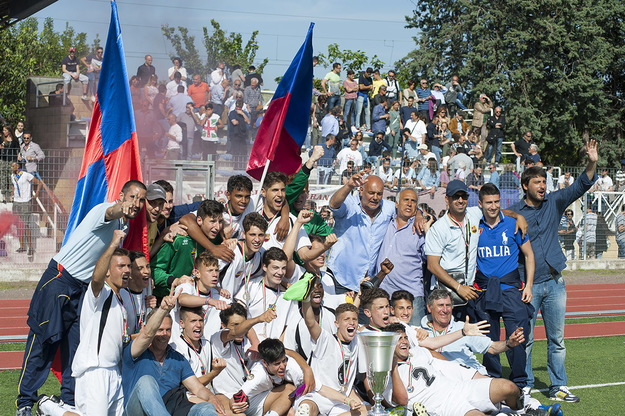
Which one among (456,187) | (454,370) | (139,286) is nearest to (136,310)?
(139,286)

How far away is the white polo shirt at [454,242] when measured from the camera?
784cm

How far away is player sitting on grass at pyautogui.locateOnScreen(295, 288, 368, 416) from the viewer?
257 inches

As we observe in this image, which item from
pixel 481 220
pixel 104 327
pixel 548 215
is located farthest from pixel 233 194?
pixel 548 215

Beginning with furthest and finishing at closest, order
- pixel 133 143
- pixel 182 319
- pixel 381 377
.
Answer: pixel 133 143, pixel 182 319, pixel 381 377

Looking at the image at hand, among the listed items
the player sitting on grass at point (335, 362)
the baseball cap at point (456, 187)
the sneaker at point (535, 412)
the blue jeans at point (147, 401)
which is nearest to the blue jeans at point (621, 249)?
the baseball cap at point (456, 187)

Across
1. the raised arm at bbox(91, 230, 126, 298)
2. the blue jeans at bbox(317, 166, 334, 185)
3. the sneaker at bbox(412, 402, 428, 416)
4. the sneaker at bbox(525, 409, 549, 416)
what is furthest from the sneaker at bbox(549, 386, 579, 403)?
the blue jeans at bbox(317, 166, 334, 185)

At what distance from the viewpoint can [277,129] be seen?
881 centimetres

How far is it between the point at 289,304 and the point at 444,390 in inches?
64.7

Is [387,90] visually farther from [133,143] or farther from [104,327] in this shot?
[104,327]

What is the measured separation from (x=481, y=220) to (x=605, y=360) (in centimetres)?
372

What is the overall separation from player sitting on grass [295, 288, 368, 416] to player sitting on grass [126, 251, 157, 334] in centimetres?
139

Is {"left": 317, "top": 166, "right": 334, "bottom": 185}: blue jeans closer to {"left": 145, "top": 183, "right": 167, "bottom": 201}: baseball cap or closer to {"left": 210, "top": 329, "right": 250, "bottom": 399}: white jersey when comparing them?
{"left": 145, "top": 183, "right": 167, "bottom": 201}: baseball cap

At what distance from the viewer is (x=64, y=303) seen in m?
6.66

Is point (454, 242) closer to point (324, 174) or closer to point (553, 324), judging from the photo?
point (553, 324)
